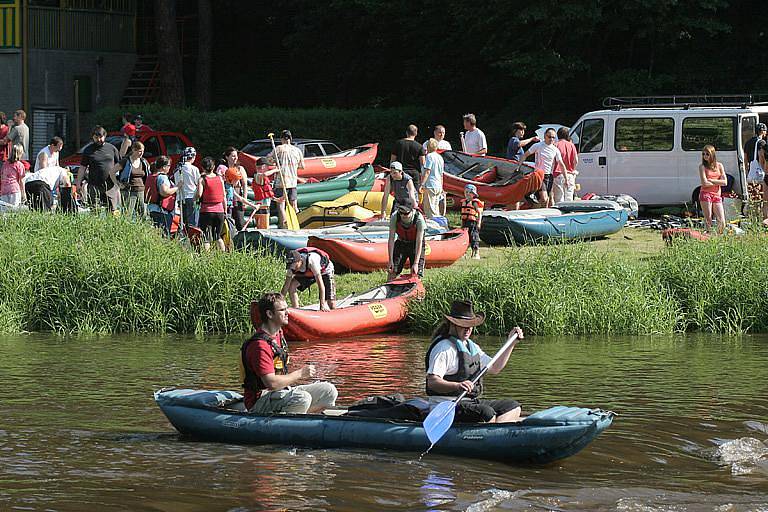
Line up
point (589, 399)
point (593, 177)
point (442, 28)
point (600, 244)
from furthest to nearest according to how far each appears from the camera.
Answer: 1. point (442, 28)
2. point (593, 177)
3. point (600, 244)
4. point (589, 399)

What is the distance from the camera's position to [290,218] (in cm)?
2177

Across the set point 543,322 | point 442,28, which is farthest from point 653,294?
point 442,28

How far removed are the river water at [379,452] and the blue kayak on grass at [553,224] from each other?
5822mm

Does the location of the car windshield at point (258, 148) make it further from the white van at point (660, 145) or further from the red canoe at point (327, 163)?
the white van at point (660, 145)

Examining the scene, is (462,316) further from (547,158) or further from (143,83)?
(143,83)

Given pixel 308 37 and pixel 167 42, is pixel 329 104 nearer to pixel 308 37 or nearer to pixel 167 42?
pixel 308 37

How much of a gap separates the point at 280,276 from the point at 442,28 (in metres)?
19.0

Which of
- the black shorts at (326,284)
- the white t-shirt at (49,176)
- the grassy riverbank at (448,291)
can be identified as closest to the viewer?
the black shorts at (326,284)

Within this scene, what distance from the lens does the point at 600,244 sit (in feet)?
71.6

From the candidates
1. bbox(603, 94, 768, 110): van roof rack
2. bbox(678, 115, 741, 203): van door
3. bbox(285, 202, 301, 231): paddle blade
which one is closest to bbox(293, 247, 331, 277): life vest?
bbox(285, 202, 301, 231): paddle blade

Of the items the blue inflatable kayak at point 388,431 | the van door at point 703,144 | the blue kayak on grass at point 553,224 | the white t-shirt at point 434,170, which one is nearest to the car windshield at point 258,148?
the white t-shirt at point 434,170

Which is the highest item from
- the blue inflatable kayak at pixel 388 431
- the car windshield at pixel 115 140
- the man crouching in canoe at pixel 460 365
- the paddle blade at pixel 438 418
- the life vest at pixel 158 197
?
the car windshield at pixel 115 140

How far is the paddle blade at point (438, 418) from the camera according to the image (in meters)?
10.0

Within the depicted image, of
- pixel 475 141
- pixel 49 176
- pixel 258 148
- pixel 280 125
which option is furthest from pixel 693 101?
pixel 49 176
